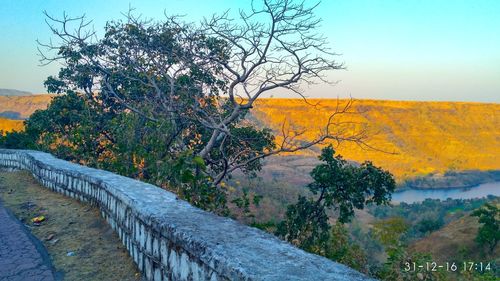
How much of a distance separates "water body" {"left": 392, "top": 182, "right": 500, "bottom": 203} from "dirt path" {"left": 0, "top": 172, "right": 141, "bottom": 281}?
62292mm

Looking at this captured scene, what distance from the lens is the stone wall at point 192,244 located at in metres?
1.93

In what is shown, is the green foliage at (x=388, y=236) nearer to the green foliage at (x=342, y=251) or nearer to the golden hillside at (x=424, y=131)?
the green foliage at (x=342, y=251)

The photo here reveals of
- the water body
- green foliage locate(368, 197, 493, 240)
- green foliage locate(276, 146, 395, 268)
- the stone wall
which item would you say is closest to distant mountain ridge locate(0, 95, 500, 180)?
the water body

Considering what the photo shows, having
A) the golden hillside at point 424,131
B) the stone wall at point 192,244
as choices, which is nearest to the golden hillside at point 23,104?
the golden hillside at point 424,131

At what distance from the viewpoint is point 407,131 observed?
88.8m

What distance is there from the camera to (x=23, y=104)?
312 ft

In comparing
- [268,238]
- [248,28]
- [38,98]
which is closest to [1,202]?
[268,238]

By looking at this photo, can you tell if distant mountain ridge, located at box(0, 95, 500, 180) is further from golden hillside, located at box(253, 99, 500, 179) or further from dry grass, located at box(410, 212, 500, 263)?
dry grass, located at box(410, 212, 500, 263)

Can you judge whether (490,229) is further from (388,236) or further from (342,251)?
(342,251)

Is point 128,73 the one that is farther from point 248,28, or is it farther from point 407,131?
point 407,131

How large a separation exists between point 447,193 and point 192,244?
73534mm

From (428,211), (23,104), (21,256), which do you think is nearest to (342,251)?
(21,256)

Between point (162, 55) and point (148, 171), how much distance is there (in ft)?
16.3

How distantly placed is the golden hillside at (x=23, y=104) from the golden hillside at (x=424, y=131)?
56.4m
